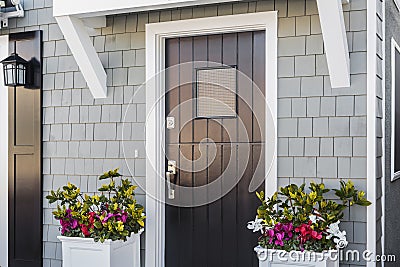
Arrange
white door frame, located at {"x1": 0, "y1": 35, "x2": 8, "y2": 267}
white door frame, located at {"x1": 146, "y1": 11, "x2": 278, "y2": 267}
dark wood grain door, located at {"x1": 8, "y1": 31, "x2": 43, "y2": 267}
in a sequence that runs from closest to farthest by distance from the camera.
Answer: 1. white door frame, located at {"x1": 146, "y1": 11, "x2": 278, "y2": 267}
2. dark wood grain door, located at {"x1": 8, "y1": 31, "x2": 43, "y2": 267}
3. white door frame, located at {"x1": 0, "y1": 35, "x2": 8, "y2": 267}

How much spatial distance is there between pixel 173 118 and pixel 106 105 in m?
0.57

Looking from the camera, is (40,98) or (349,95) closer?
(349,95)

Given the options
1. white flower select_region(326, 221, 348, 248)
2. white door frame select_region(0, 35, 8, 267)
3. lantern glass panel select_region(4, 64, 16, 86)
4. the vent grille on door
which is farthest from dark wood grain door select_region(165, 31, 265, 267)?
white door frame select_region(0, 35, 8, 267)

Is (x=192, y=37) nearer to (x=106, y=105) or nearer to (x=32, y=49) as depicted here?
(x=106, y=105)

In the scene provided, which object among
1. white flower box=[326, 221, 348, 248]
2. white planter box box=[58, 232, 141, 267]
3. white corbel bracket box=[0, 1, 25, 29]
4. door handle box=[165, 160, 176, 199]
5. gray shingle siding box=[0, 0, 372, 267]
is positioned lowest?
white planter box box=[58, 232, 141, 267]

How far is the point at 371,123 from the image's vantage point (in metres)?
3.81

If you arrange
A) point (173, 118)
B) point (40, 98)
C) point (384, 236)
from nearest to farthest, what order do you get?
point (384, 236)
point (173, 118)
point (40, 98)

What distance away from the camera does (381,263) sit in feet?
13.2

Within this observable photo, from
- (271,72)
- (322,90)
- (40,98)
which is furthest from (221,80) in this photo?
(40,98)

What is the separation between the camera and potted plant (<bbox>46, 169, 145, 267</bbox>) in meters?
4.05

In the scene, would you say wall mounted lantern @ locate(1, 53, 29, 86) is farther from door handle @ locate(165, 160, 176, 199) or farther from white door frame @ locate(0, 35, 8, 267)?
door handle @ locate(165, 160, 176, 199)

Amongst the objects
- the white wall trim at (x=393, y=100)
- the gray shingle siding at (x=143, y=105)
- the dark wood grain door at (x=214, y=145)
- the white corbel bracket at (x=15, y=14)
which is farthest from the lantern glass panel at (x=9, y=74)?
the white wall trim at (x=393, y=100)

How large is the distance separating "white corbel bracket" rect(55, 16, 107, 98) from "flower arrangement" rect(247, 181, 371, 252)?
1.61m

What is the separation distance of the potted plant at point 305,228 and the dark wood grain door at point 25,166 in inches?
80.7
